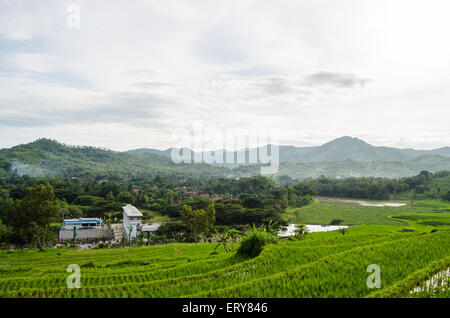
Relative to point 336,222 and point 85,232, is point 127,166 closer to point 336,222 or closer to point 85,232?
point 85,232

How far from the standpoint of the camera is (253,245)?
366 inches

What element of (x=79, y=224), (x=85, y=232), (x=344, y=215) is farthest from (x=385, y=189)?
(x=79, y=224)

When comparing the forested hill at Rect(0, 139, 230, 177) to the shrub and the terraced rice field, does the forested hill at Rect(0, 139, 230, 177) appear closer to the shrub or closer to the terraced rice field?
the shrub

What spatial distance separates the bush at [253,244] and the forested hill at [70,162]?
9649cm

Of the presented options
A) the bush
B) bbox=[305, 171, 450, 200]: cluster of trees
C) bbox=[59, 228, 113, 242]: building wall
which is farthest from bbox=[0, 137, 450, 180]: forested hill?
the bush

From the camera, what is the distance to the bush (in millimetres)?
9062

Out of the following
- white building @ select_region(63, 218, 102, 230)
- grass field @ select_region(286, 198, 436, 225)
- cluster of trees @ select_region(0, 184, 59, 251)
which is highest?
cluster of trees @ select_region(0, 184, 59, 251)

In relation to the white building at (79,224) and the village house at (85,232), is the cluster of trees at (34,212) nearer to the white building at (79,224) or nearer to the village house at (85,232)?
the village house at (85,232)

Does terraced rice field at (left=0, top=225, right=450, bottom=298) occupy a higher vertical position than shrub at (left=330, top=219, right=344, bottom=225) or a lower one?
higher

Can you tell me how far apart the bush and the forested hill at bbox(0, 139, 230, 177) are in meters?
96.5
